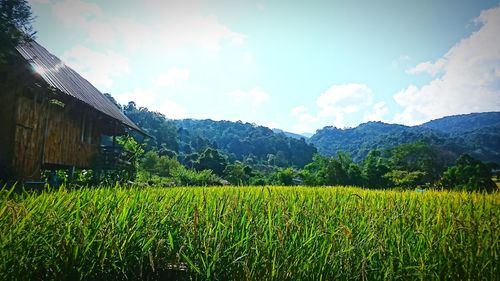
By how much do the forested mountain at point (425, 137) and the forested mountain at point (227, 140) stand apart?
1513 cm

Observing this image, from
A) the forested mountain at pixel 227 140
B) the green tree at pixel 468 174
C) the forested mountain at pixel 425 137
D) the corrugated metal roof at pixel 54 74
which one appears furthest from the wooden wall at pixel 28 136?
the forested mountain at pixel 425 137

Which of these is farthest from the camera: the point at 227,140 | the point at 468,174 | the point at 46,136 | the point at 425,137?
the point at 227,140

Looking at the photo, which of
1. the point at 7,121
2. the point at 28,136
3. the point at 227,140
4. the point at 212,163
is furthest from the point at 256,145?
the point at 7,121

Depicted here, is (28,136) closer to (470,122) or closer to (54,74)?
(54,74)

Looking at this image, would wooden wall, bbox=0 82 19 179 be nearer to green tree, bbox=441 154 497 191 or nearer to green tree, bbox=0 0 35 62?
green tree, bbox=0 0 35 62

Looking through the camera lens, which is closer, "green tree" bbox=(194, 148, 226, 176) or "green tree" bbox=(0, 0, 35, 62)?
"green tree" bbox=(0, 0, 35, 62)

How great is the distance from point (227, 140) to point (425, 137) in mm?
58339

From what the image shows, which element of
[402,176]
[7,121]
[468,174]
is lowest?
[402,176]

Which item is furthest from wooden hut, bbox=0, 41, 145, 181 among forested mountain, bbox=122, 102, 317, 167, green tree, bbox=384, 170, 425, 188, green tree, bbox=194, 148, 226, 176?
forested mountain, bbox=122, 102, 317, 167

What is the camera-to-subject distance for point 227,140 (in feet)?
315

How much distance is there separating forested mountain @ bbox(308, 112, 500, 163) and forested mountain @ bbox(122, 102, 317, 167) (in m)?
15.1

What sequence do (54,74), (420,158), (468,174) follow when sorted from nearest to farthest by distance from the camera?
(54,74), (468,174), (420,158)

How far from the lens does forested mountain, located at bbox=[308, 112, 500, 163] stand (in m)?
88.9

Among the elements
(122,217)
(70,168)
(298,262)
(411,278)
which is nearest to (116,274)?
(122,217)
